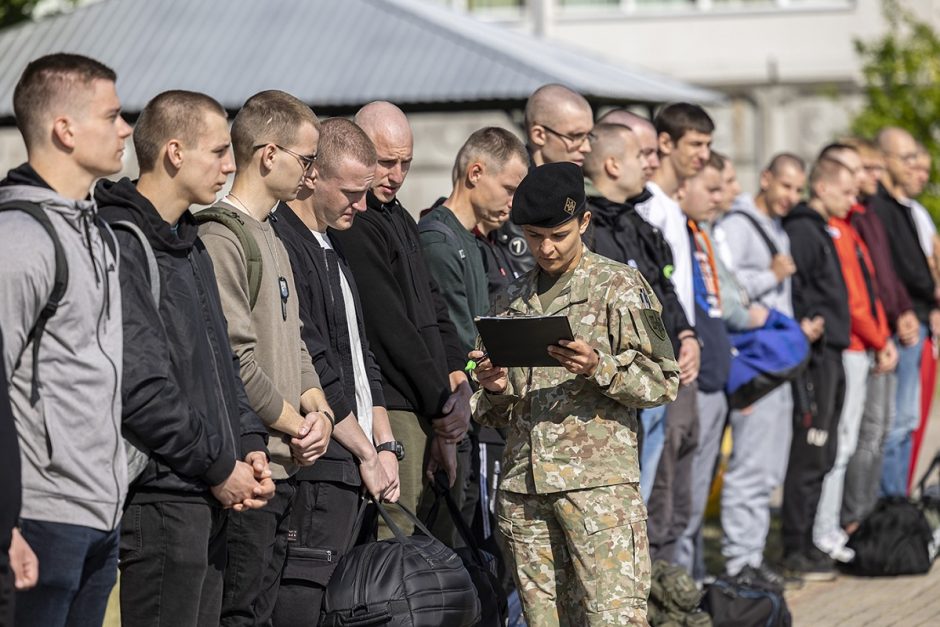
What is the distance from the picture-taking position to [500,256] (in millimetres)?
6809

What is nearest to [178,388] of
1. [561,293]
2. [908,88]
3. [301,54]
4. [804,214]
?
[561,293]

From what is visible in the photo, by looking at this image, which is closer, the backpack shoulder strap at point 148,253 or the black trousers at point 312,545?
the backpack shoulder strap at point 148,253

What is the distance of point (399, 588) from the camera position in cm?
514

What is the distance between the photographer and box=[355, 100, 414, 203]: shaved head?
6.15 metres

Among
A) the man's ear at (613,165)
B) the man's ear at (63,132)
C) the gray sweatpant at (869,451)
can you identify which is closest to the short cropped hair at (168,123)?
the man's ear at (63,132)

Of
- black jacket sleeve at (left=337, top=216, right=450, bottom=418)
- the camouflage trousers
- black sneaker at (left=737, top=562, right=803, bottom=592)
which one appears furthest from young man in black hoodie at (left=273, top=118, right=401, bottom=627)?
black sneaker at (left=737, top=562, right=803, bottom=592)

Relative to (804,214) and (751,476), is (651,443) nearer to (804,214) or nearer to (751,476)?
(751,476)

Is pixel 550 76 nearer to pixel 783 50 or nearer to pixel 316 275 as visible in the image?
pixel 316 275

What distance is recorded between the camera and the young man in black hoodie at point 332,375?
5.29 m

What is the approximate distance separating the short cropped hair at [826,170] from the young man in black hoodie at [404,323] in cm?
413

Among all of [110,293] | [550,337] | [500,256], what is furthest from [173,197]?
[500,256]

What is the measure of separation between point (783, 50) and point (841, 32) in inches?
35.1

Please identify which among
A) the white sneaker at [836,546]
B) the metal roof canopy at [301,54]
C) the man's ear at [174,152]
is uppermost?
the metal roof canopy at [301,54]

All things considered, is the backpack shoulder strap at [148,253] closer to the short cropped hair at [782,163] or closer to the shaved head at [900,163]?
the short cropped hair at [782,163]
